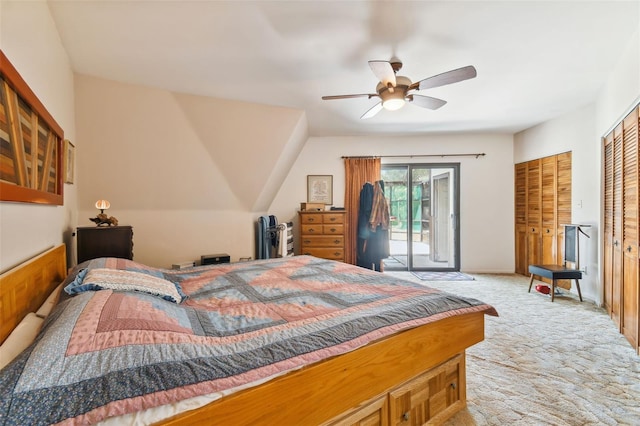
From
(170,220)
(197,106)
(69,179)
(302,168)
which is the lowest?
(170,220)

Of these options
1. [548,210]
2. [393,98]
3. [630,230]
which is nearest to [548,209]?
[548,210]

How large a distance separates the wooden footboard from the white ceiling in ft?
6.60

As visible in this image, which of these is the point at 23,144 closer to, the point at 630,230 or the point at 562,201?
the point at 630,230

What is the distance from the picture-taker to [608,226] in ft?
10.4

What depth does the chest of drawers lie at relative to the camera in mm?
4566

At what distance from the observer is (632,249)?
244 cm

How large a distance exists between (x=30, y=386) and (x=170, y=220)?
3.24 meters

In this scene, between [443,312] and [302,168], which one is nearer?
[443,312]

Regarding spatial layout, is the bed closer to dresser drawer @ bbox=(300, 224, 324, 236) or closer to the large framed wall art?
the large framed wall art

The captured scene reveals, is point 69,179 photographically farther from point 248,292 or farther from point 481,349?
point 481,349

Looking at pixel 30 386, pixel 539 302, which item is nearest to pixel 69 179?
pixel 30 386

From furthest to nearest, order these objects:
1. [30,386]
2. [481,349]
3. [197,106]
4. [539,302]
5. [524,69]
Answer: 1. [539,302]
2. [197,106]
3. [524,69]
4. [481,349]
5. [30,386]

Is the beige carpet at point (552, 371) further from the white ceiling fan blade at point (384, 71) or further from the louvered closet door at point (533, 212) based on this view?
the white ceiling fan blade at point (384, 71)

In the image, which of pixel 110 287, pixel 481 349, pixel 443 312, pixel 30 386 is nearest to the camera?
pixel 30 386
